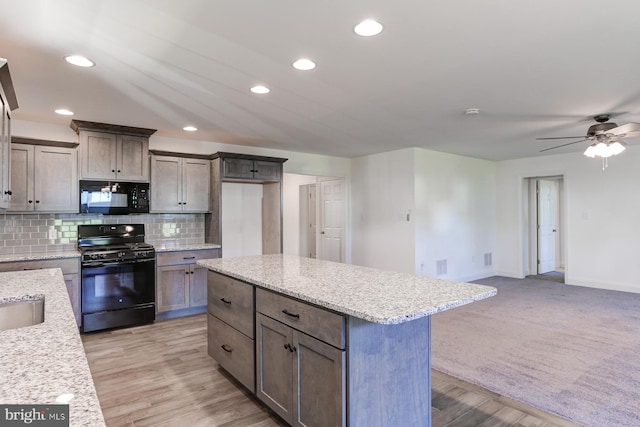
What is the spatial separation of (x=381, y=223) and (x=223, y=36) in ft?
15.3

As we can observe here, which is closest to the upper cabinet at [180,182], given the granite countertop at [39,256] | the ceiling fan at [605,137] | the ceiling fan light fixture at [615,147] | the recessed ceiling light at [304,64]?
the granite countertop at [39,256]

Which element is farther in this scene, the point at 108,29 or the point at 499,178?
the point at 499,178

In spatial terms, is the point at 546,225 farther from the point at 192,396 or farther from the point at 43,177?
the point at 43,177

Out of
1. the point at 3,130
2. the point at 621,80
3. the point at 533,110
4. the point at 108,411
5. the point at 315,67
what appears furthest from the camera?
the point at 533,110

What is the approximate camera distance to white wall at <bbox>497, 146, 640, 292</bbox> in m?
5.85

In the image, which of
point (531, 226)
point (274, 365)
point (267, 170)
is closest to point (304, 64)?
point (274, 365)

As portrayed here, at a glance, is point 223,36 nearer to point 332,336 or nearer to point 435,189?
point 332,336

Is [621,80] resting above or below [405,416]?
above

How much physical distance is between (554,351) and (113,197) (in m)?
4.90

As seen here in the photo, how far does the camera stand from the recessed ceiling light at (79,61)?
245 cm

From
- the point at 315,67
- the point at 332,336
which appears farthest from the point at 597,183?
the point at 332,336

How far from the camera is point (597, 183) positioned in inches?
243

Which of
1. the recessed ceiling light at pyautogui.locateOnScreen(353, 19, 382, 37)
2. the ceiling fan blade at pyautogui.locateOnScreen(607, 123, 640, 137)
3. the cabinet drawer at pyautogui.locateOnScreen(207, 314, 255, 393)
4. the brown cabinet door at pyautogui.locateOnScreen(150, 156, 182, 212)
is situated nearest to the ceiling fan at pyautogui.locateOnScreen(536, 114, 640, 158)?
the ceiling fan blade at pyautogui.locateOnScreen(607, 123, 640, 137)

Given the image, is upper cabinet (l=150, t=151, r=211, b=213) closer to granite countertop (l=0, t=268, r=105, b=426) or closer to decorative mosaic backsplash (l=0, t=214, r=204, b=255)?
decorative mosaic backsplash (l=0, t=214, r=204, b=255)
